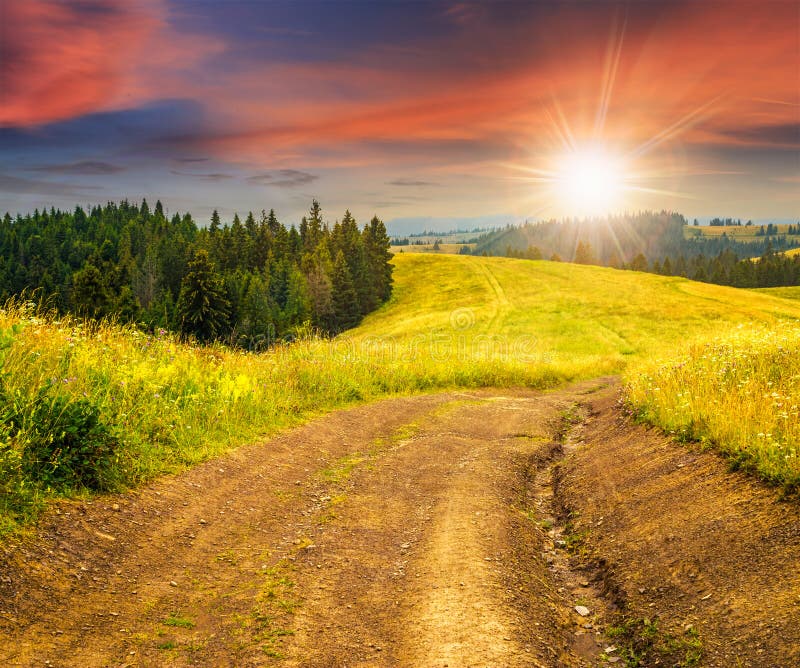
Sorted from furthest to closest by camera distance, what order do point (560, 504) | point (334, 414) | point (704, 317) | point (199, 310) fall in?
point (199, 310) → point (704, 317) → point (334, 414) → point (560, 504)

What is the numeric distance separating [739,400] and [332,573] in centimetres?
726

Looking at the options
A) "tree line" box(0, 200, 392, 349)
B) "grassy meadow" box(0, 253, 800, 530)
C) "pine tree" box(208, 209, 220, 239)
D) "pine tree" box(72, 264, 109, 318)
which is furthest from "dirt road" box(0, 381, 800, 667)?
"pine tree" box(208, 209, 220, 239)

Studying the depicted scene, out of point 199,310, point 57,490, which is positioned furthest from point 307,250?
point 57,490

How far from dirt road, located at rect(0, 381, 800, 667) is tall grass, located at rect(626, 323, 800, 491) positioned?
0.50 meters

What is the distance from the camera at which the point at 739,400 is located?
30.2 ft

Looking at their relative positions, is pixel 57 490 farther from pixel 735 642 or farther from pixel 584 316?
pixel 584 316

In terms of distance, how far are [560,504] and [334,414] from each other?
22.1 feet

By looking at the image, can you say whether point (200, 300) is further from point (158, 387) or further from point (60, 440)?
point (60, 440)

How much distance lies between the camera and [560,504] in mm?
9094

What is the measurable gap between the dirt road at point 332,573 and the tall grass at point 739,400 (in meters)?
0.50

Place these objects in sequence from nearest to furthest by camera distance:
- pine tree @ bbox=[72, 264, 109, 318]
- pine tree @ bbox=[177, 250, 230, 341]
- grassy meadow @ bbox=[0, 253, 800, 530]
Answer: grassy meadow @ bbox=[0, 253, 800, 530] → pine tree @ bbox=[72, 264, 109, 318] → pine tree @ bbox=[177, 250, 230, 341]

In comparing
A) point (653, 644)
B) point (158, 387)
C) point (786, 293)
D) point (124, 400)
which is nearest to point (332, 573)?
Answer: point (653, 644)

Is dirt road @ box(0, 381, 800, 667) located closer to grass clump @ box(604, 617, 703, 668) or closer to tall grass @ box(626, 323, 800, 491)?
grass clump @ box(604, 617, 703, 668)

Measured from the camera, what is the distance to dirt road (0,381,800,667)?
4.66 metres
